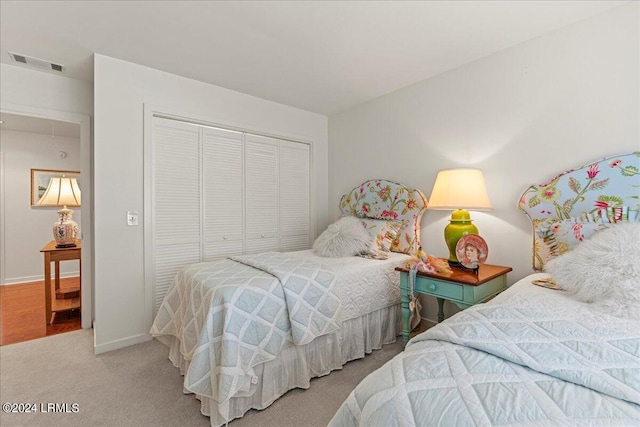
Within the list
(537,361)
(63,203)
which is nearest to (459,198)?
(537,361)

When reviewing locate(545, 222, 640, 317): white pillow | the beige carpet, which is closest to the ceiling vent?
the beige carpet

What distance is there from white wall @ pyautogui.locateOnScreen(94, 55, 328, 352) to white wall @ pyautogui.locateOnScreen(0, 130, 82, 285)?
2.60m

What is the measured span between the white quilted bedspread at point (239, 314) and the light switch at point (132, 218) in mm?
806

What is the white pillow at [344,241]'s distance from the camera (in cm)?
266

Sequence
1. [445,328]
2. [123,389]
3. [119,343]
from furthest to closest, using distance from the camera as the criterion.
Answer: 1. [119,343]
2. [123,389]
3. [445,328]

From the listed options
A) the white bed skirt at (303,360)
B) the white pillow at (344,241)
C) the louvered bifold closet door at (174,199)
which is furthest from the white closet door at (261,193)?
the white bed skirt at (303,360)

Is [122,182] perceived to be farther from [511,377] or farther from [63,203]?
[511,377]

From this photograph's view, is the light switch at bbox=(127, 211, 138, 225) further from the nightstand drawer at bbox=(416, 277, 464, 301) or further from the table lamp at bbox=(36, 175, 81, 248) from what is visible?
the nightstand drawer at bbox=(416, 277, 464, 301)

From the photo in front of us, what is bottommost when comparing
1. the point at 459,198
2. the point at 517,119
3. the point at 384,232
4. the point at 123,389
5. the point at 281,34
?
the point at 123,389

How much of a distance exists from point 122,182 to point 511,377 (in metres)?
2.91

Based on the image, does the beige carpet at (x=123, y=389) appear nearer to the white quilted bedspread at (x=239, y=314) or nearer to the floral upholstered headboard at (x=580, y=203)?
the white quilted bedspread at (x=239, y=314)

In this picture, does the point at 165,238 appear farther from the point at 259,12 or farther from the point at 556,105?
the point at 556,105

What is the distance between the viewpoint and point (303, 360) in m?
1.94

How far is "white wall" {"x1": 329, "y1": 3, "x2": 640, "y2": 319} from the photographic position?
6.24ft
